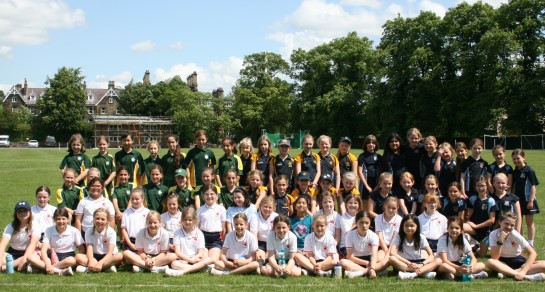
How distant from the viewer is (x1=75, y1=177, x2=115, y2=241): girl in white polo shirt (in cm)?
835

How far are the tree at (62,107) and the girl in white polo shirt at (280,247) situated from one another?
253 feet

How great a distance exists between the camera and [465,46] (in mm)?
44500

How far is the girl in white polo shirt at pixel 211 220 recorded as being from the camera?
8.25 metres

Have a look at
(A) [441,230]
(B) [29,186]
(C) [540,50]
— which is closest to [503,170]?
(A) [441,230]

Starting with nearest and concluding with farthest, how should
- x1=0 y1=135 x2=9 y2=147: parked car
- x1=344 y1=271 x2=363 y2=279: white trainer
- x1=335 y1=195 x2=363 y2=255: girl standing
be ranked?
1. x1=344 y1=271 x2=363 y2=279: white trainer
2. x1=335 y1=195 x2=363 y2=255: girl standing
3. x1=0 y1=135 x2=9 y2=147: parked car

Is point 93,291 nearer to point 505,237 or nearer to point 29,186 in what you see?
point 505,237

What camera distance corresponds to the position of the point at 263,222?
8.06 meters

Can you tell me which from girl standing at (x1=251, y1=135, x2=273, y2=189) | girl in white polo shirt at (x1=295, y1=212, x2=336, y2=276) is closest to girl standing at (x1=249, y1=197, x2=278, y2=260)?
girl in white polo shirt at (x1=295, y1=212, x2=336, y2=276)

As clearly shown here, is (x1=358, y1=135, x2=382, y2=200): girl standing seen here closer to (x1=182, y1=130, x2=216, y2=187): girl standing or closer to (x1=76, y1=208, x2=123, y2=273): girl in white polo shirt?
(x1=182, y1=130, x2=216, y2=187): girl standing

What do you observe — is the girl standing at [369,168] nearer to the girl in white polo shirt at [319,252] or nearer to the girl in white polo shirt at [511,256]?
the girl in white polo shirt at [319,252]

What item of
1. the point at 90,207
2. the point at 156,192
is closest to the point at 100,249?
the point at 90,207

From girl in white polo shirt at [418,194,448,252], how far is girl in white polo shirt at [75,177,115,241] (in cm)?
469

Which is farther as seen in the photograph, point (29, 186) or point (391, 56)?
point (391, 56)

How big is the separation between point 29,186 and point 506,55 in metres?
35.2
